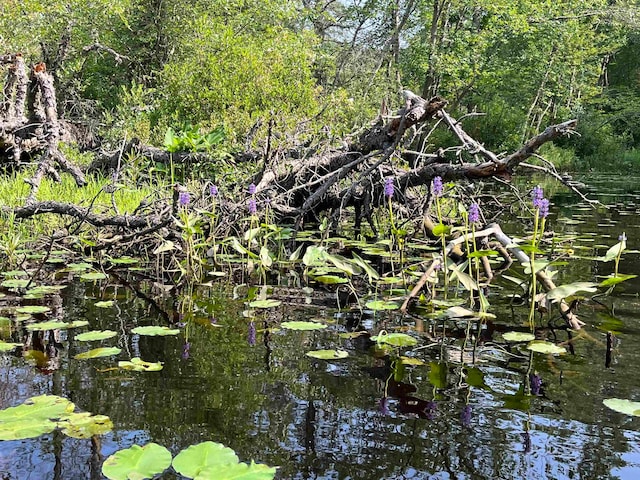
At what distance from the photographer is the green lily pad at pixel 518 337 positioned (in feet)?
9.39

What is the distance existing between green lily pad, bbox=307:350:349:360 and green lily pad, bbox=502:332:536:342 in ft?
2.60

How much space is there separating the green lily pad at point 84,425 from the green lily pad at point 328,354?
96 centimetres

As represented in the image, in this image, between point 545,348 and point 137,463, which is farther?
point 545,348

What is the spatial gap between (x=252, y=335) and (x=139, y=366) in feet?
2.25

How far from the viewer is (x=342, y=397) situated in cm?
223

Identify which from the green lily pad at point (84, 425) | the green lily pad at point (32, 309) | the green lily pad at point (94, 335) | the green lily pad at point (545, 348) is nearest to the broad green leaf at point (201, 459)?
the green lily pad at point (84, 425)

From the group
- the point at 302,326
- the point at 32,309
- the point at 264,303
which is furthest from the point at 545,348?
the point at 32,309

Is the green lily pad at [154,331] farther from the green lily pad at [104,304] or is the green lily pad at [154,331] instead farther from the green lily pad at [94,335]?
the green lily pad at [104,304]

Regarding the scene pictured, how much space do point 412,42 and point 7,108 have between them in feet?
53.4

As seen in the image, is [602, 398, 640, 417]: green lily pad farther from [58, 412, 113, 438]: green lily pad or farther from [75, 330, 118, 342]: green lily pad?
[75, 330, 118, 342]: green lily pad

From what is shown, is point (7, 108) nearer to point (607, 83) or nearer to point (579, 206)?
point (579, 206)

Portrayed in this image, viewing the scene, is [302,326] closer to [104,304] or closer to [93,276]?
[104,304]

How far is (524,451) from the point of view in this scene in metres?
1.83

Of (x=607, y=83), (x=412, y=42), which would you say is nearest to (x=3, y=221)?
(x=412, y=42)
